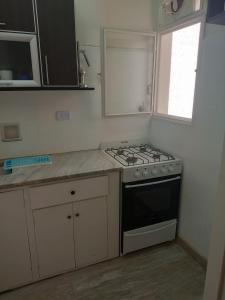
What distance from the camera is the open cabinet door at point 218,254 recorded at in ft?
2.35

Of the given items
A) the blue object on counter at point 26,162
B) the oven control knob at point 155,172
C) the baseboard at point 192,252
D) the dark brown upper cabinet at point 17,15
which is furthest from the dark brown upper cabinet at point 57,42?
the baseboard at point 192,252

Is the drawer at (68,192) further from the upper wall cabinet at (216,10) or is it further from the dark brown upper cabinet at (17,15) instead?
the upper wall cabinet at (216,10)

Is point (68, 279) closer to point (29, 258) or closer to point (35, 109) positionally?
point (29, 258)

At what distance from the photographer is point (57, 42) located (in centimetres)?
164

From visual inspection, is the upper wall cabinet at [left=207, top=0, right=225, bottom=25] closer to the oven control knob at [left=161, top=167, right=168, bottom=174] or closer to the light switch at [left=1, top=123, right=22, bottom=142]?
the oven control knob at [left=161, top=167, right=168, bottom=174]

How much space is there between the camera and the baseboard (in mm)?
1918

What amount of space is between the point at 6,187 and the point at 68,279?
3.13 feet

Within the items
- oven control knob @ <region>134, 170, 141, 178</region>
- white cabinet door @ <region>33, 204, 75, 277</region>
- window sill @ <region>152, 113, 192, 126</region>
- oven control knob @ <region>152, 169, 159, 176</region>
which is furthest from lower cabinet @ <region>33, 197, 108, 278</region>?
window sill @ <region>152, 113, 192, 126</region>

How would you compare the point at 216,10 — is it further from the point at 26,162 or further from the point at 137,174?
the point at 26,162

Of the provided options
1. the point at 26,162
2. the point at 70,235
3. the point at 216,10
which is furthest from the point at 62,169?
the point at 216,10

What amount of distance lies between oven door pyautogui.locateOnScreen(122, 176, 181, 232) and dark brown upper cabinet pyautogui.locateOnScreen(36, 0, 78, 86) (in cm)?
102

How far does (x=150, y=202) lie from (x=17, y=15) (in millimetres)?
1761

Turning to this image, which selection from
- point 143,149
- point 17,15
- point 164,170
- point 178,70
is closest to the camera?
point 17,15

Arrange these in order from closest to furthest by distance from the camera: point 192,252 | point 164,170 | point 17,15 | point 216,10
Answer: point 216,10 < point 17,15 < point 164,170 < point 192,252
